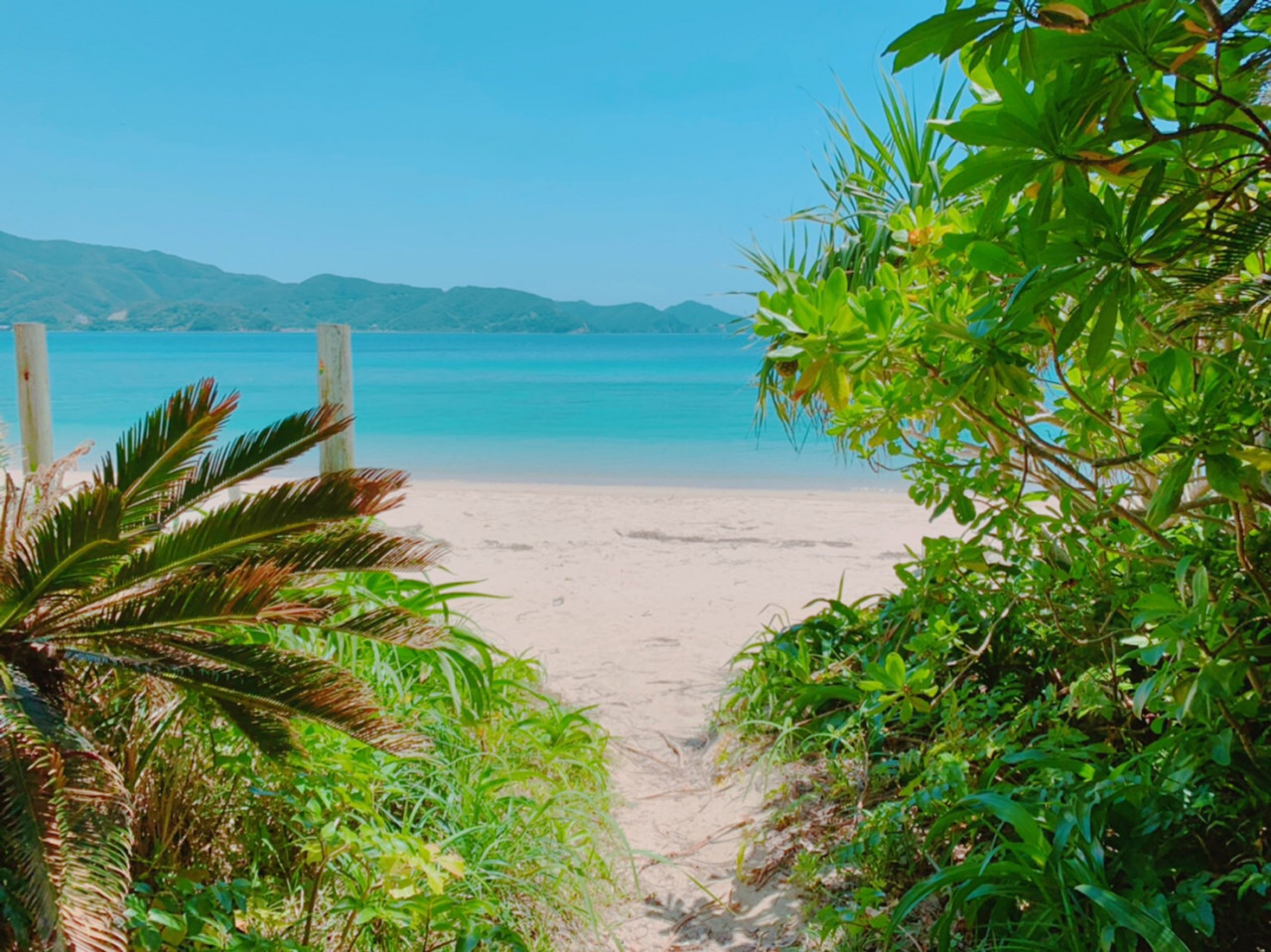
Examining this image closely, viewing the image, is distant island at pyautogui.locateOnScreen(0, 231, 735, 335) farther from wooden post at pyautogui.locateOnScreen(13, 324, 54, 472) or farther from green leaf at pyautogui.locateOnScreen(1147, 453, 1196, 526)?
green leaf at pyautogui.locateOnScreen(1147, 453, 1196, 526)

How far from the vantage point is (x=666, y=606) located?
6.12 metres

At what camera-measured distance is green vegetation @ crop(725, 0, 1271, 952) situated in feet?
3.97

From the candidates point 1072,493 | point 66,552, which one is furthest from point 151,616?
point 1072,493

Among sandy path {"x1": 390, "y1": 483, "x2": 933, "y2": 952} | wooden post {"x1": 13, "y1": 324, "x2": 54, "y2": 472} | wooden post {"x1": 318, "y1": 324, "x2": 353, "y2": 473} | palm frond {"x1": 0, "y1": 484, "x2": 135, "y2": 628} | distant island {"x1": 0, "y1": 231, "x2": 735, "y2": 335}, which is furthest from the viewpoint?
distant island {"x1": 0, "y1": 231, "x2": 735, "y2": 335}

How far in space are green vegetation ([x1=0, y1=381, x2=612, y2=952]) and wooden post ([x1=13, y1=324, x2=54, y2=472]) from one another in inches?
122

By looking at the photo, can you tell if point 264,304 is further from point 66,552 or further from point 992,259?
point 992,259

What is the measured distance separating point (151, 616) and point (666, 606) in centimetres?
433

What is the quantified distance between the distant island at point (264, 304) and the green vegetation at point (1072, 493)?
92.4 meters

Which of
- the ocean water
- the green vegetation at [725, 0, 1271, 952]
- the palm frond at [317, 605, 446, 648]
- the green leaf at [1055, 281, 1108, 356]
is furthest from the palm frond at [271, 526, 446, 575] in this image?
the green leaf at [1055, 281, 1108, 356]

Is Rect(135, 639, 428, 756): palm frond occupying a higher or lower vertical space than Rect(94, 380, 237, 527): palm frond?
lower

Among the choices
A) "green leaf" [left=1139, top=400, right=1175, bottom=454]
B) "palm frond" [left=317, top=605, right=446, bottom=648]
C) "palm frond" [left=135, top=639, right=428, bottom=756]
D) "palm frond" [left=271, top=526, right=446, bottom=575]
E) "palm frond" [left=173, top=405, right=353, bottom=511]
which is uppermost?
"green leaf" [left=1139, top=400, right=1175, bottom=454]

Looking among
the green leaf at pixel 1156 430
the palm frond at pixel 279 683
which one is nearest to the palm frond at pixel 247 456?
the palm frond at pixel 279 683

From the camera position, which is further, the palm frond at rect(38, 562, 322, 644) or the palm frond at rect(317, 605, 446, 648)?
the palm frond at rect(317, 605, 446, 648)

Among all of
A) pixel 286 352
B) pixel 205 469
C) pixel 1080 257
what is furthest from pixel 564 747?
pixel 286 352
